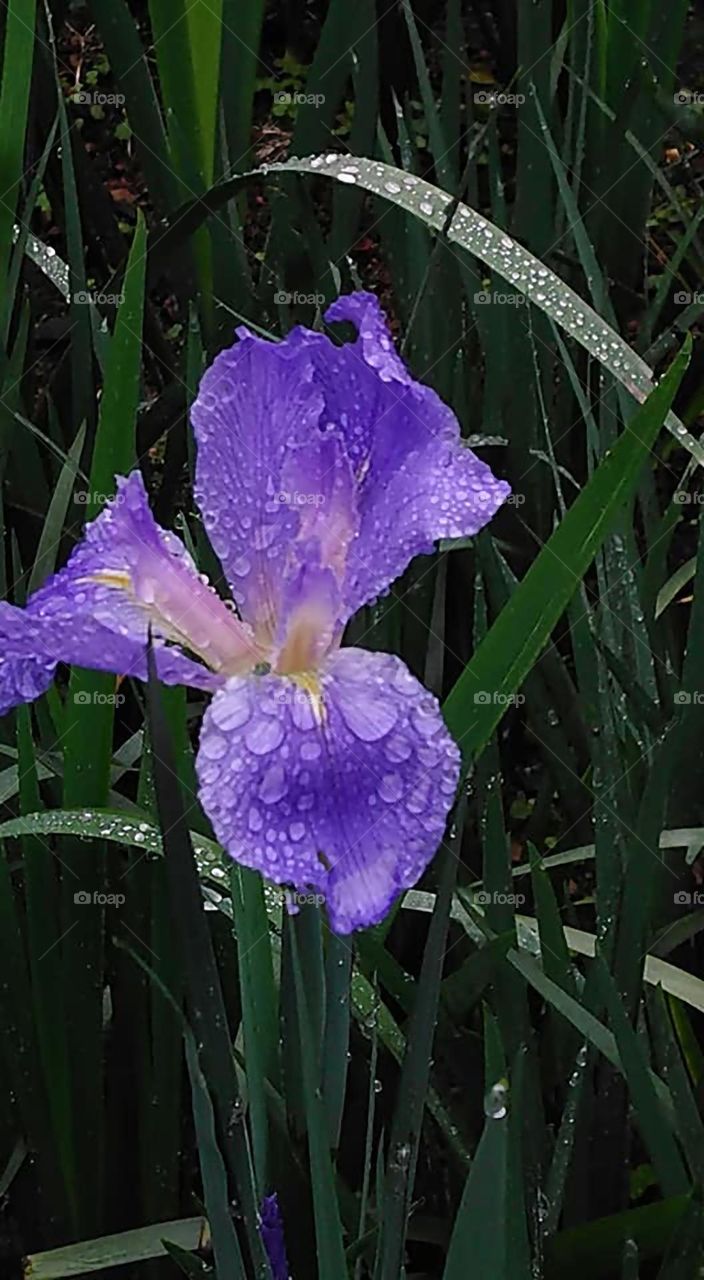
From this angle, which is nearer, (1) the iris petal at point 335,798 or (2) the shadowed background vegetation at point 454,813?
(1) the iris petal at point 335,798

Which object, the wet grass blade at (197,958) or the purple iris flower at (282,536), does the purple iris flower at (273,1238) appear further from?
the purple iris flower at (282,536)

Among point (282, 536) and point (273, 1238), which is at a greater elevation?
point (282, 536)

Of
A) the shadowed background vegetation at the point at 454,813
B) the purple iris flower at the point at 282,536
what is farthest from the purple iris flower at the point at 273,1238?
the purple iris flower at the point at 282,536

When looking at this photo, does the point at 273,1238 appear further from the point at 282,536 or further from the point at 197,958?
the point at 282,536

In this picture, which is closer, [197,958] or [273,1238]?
[197,958]

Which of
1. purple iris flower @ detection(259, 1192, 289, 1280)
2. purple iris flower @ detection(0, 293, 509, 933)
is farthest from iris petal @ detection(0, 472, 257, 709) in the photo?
purple iris flower @ detection(259, 1192, 289, 1280)

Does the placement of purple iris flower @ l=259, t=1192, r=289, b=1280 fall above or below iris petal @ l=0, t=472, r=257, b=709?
below

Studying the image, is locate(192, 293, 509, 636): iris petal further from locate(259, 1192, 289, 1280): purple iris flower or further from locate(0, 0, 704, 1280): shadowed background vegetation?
locate(259, 1192, 289, 1280): purple iris flower

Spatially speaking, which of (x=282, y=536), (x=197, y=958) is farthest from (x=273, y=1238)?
(x=282, y=536)
